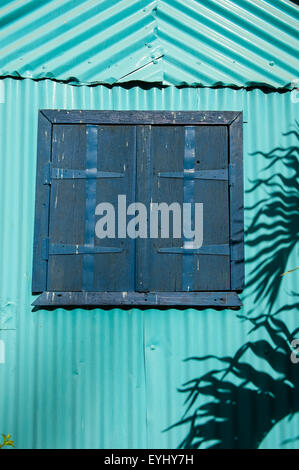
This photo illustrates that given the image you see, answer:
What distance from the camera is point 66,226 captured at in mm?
3764

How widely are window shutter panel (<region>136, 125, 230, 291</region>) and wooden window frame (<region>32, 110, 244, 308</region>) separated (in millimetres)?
59

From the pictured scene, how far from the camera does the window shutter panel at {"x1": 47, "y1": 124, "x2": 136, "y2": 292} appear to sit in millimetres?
3707

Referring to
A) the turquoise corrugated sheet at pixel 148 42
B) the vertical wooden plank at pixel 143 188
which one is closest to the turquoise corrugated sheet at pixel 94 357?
the vertical wooden plank at pixel 143 188

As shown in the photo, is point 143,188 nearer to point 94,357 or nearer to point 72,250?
point 72,250

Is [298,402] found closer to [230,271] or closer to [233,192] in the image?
[230,271]

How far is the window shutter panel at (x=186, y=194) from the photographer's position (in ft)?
12.2

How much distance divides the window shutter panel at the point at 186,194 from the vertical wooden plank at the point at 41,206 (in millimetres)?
815

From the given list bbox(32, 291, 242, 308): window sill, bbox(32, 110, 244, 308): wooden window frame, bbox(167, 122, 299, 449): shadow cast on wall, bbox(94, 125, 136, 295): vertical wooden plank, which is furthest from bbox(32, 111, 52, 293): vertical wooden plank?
bbox(167, 122, 299, 449): shadow cast on wall

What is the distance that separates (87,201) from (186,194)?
881 mm

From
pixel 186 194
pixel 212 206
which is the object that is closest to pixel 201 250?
pixel 212 206

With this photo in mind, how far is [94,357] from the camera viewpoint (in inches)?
144

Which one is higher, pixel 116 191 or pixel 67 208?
pixel 116 191
